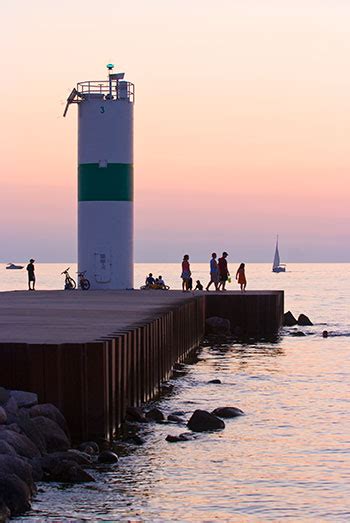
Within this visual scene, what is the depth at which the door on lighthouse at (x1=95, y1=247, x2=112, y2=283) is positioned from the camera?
4428cm

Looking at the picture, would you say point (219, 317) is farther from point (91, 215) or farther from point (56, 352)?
point (56, 352)

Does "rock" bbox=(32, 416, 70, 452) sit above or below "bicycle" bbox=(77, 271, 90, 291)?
below

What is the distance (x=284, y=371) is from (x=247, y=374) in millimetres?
1698

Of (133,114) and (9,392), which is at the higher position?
(133,114)

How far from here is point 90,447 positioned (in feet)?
53.1

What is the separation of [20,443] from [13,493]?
50.8 inches

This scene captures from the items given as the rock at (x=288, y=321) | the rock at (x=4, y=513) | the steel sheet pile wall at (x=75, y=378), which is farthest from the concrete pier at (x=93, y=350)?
the rock at (x=288, y=321)

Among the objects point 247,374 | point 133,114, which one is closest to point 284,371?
point 247,374

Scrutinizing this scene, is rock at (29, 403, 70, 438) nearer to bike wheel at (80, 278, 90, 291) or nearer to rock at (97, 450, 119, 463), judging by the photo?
rock at (97, 450, 119, 463)

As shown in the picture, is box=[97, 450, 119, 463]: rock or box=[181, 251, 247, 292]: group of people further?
box=[181, 251, 247, 292]: group of people

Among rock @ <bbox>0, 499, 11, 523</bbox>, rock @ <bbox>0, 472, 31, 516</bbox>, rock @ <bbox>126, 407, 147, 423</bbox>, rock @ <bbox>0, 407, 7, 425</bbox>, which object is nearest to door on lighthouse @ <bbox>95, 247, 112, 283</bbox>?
rock @ <bbox>126, 407, 147, 423</bbox>

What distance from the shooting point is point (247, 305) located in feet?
142

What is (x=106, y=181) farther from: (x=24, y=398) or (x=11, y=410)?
(x=11, y=410)

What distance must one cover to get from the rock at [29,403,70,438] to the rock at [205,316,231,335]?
26380 mm
